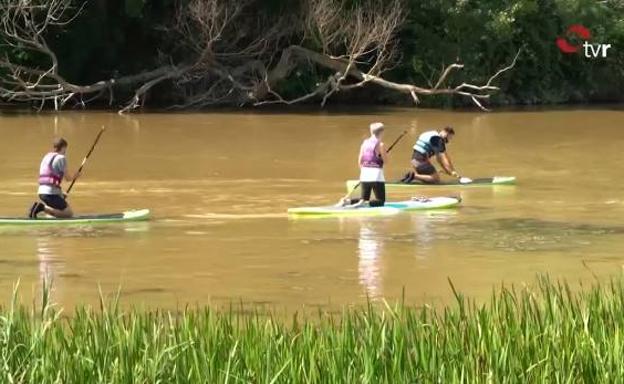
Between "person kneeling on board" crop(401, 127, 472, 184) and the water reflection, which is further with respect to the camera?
"person kneeling on board" crop(401, 127, 472, 184)

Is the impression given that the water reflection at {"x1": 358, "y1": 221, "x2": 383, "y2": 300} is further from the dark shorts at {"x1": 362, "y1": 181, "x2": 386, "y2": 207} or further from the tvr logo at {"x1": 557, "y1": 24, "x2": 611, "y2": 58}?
the tvr logo at {"x1": 557, "y1": 24, "x2": 611, "y2": 58}

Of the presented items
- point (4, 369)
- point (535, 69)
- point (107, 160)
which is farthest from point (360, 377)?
point (535, 69)

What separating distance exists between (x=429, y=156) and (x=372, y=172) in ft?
11.8

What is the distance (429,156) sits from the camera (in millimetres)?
20844

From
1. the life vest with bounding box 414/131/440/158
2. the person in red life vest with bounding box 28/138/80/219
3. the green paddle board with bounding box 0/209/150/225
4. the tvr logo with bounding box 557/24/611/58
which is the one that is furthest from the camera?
the tvr logo with bounding box 557/24/611/58

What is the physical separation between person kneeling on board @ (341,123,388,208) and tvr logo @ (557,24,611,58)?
27082 millimetres

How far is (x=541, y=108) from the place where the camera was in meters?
41.3

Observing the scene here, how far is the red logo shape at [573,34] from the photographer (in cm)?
4319

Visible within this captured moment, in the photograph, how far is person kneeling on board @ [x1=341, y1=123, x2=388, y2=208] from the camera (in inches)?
683

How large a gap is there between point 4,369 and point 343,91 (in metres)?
35.6

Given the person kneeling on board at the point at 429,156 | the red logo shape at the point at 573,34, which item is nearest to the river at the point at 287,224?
the person kneeling on board at the point at 429,156

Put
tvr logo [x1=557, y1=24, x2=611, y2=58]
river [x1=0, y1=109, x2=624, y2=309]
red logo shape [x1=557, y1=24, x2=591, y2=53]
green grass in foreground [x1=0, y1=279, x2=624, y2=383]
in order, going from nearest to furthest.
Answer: green grass in foreground [x1=0, y1=279, x2=624, y2=383] → river [x1=0, y1=109, x2=624, y2=309] → red logo shape [x1=557, y1=24, x2=591, y2=53] → tvr logo [x1=557, y1=24, x2=611, y2=58]

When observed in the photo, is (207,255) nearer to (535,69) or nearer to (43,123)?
(43,123)

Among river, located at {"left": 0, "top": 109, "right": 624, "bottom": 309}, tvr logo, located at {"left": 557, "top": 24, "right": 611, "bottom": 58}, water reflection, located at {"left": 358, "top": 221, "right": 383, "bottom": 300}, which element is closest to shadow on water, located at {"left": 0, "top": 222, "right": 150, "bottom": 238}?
river, located at {"left": 0, "top": 109, "right": 624, "bottom": 309}
